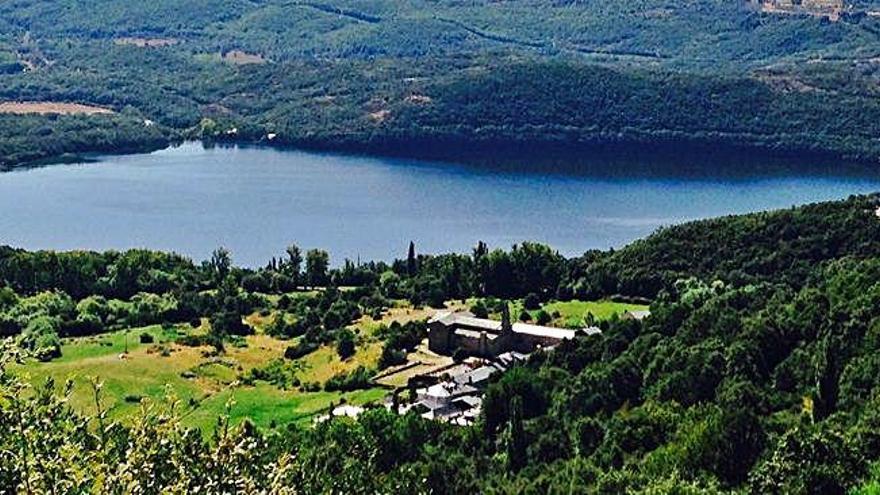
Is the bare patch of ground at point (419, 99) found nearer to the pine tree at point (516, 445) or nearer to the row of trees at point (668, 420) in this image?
the row of trees at point (668, 420)

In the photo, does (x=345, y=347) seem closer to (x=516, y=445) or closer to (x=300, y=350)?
(x=300, y=350)

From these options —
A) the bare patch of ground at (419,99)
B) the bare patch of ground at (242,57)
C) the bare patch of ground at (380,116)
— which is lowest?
the bare patch of ground at (380,116)

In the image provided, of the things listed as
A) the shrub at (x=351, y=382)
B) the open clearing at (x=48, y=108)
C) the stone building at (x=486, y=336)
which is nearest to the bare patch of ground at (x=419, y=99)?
the open clearing at (x=48, y=108)

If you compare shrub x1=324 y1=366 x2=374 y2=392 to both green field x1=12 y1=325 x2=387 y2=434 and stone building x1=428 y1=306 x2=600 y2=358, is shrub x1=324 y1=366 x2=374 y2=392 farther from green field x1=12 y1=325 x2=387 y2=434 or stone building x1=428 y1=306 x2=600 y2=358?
stone building x1=428 y1=306 x2=600 y2=358

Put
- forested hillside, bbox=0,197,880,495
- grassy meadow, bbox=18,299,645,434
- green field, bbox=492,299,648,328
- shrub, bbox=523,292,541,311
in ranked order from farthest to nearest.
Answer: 1. shrub, bbox=523,292,541,311
2. green field, bbox=492,299,648,328
3. grassy meadow, bbox=18,299,645,434
4. forested hillside, bbox=0,197,880,495

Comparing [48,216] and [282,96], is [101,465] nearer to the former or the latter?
[48,216]

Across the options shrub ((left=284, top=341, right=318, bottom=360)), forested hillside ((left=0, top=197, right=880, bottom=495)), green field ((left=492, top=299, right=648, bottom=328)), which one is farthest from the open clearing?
shrub ((left=284, top=341, right=318, bottom=360))

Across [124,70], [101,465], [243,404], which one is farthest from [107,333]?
[124,70]
